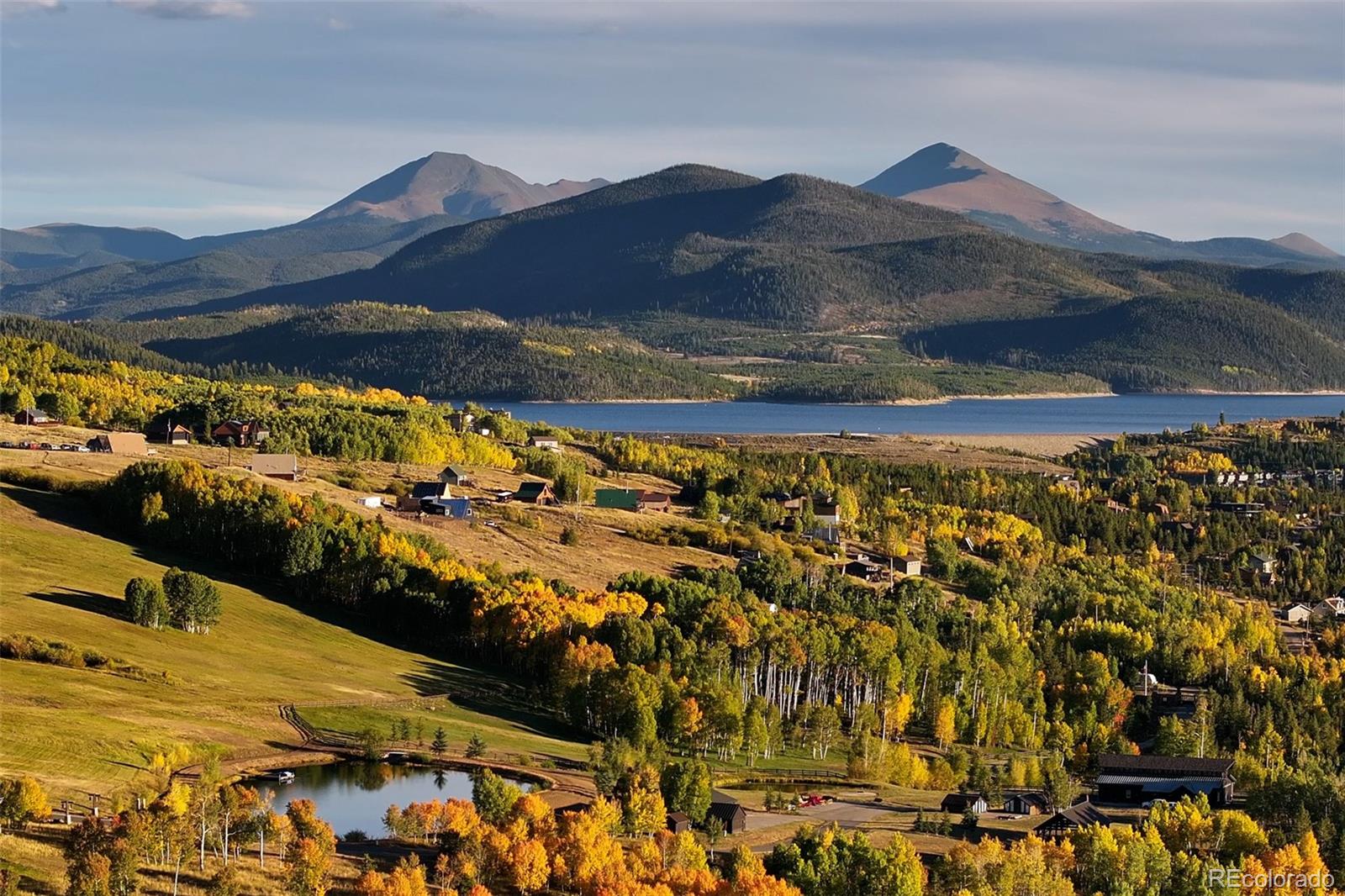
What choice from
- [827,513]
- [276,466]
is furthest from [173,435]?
[827,513]

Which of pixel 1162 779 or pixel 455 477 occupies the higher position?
pixel 455 477

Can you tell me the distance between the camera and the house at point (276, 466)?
126812 millimetres

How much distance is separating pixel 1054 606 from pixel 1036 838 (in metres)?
55.1

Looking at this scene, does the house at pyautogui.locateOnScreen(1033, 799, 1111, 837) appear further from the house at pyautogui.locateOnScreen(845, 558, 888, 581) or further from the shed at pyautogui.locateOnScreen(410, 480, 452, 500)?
the shed at pyautogui.locateOnScreen(410, 480, 452, 500)

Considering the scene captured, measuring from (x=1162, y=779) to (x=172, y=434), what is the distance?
87636 mm

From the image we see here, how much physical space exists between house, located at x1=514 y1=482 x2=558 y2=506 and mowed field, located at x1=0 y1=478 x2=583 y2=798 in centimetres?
3832

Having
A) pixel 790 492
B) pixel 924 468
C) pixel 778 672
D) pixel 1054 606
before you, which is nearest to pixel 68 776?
pixel 778 672

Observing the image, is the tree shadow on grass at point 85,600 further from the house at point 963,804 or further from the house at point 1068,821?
the house at point 1068,821

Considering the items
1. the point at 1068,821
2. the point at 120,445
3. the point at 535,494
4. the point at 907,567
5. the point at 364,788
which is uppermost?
the point at 120,445

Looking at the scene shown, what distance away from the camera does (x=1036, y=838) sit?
65.1 metres

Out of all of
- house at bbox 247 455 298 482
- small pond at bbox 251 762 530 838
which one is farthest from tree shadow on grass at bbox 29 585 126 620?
house at bbox 247 455 298 482

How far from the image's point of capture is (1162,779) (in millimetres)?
79312

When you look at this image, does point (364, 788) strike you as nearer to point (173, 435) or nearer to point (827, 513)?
point (173, 435)

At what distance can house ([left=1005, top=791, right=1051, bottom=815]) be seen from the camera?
72.9 m
